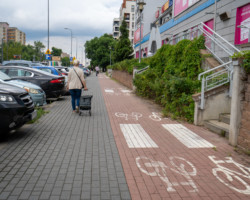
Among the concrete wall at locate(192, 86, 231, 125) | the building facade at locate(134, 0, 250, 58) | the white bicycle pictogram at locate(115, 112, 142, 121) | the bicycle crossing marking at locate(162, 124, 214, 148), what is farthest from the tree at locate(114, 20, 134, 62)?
the bicycle crossing marking at locate(162, 124, 214, 148)

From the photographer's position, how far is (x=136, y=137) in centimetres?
696

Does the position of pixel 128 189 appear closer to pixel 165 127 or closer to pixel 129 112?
pixel 165 127

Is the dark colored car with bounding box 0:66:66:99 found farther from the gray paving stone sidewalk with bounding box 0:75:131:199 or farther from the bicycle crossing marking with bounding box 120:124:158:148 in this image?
the bicycle crossing marking with bounding box 120:124:158:148

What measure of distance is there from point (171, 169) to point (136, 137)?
7.55ft

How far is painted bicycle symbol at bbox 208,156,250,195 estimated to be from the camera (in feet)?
13.5

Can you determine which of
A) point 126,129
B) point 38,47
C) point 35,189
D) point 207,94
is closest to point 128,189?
point 35,189

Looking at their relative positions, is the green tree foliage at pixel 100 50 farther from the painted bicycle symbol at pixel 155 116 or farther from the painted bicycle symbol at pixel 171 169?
the painted bicycle symbol at pixel 171 169

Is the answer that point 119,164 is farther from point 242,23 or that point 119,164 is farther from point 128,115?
point 242,23

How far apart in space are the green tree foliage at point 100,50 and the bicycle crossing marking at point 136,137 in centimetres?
8311

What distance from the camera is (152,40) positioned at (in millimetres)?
25391

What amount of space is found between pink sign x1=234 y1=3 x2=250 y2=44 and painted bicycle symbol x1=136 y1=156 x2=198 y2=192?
36.5 ft

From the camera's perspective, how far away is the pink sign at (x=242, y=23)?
1409cm

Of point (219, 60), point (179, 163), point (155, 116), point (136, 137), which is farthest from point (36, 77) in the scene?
point (179, 163)

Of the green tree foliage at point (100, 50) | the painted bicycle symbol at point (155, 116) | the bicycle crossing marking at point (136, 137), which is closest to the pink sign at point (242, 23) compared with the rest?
the painted bicycle symbol at point (155, 116)
